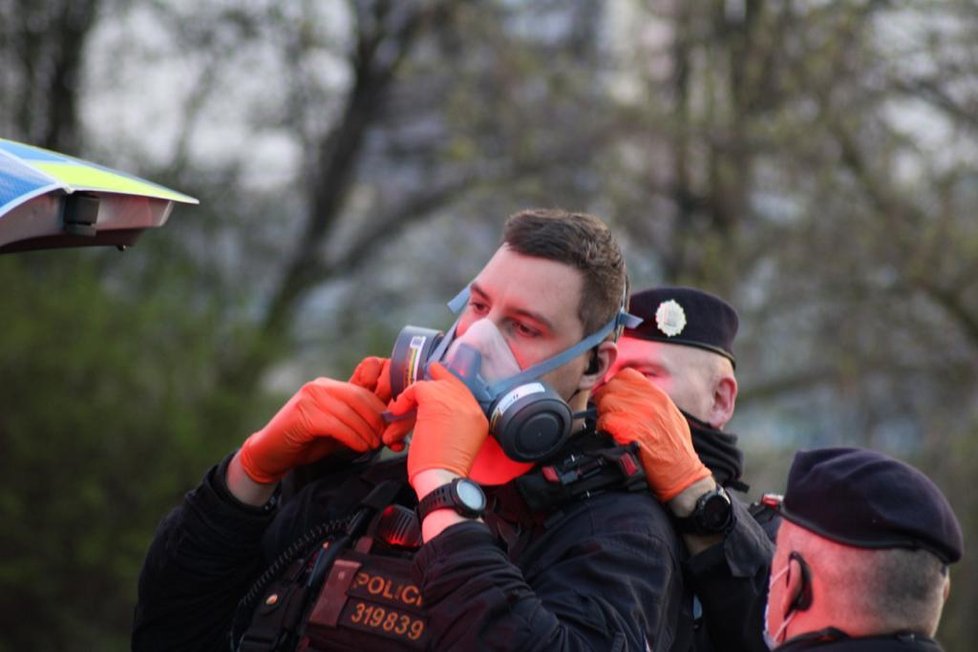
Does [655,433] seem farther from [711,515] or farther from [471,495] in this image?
[471,495]

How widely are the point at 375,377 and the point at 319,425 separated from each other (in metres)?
0.21

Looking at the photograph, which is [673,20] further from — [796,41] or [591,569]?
[591,569]

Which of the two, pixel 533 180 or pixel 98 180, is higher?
pixel 98 180

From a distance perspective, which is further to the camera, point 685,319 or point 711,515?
point 685,319

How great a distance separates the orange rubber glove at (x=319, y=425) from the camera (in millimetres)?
3146

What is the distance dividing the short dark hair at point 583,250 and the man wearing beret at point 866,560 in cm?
75

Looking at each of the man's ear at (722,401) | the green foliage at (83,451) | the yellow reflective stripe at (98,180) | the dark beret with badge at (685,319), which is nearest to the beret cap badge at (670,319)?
the dark beret with badge at (685,319)

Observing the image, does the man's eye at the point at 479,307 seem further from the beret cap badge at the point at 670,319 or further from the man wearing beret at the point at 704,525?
the beret cap badge at the point at 670,319

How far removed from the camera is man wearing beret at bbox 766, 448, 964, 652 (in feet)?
8.25

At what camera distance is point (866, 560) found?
99.4 inches

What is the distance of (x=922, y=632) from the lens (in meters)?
2.53

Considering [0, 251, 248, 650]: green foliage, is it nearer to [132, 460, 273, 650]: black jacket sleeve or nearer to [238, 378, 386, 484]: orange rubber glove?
[132, 460, 273, 650]: black jacket sleeve

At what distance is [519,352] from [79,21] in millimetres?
10938

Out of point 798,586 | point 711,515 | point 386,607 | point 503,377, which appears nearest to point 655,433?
point 711,515
